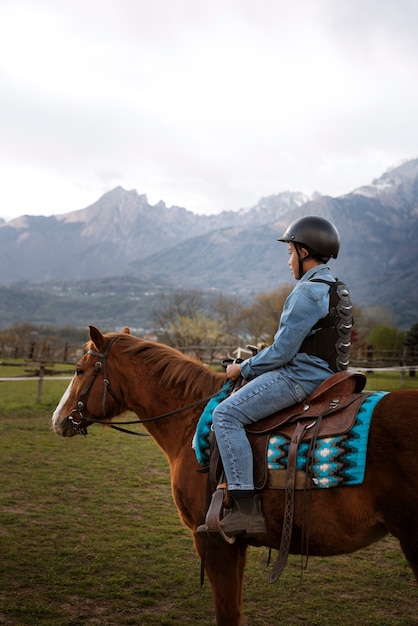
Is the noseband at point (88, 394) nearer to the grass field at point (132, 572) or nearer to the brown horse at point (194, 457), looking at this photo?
the brown horse at point (194, 457)

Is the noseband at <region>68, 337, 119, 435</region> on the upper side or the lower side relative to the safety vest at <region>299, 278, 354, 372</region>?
lower

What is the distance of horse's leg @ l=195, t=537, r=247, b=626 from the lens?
3408 millimetres

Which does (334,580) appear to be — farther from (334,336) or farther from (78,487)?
(78,487)

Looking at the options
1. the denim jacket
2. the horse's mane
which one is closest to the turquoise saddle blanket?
the denim jacket

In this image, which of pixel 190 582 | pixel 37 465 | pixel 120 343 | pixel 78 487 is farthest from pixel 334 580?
pixel 37 465

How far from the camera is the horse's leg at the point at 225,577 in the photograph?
3.41 m

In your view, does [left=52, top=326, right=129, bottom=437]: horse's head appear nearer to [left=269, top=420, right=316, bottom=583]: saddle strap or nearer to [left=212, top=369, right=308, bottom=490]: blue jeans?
[left=212, top=369, right=308, bottom=490]: blue jeans

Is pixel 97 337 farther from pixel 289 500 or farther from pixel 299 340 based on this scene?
pixel 289 500

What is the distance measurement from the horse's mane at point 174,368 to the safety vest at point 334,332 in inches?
34.1

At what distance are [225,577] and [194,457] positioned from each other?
2.72ft

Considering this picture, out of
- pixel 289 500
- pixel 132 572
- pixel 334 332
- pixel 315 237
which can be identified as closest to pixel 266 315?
pixel 132 572

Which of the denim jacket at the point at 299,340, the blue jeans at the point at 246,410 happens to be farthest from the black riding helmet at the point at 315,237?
the blue jeans at the point at 246,410

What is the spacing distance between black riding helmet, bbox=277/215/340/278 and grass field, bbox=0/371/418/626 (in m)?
3.19

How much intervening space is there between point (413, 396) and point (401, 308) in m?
211
